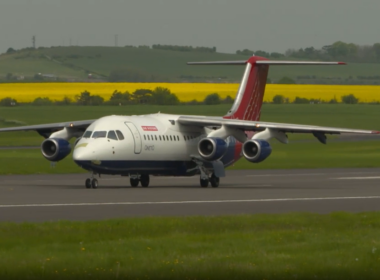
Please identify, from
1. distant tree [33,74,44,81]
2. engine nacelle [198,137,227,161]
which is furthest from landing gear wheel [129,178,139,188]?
distant tree [33,74,44,81]

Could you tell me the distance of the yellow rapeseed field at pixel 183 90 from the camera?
8756 cm

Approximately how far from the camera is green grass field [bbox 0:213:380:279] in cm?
1323

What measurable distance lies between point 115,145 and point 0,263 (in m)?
19.1

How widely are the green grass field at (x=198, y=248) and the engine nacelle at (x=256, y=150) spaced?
13.4 m

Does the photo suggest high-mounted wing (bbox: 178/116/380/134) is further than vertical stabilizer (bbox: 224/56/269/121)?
No

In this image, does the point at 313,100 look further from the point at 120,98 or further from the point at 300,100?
the point at 120,98

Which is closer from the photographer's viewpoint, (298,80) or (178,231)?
(178,231)

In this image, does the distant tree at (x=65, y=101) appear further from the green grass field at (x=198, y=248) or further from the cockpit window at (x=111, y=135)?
the green grass field at (x=198, y=248)

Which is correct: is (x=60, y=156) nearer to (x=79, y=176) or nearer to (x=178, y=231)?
(x=79, y=176)

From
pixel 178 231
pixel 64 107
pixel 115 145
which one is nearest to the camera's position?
pixel 178 231

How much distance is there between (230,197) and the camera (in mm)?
28234

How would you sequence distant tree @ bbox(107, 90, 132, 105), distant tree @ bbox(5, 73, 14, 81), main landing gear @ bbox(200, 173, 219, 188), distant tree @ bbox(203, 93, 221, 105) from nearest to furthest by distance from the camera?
main landing gear @ bbox(200, 173, 219, 188)
distant tree @ bbox(107, 90, 132, 105)
distant tree @ bbox(203, 93, 221, 105)
distant tree @ bbox(5, 73, 14, 81)

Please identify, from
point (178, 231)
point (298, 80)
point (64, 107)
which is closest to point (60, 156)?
point (178, 231)

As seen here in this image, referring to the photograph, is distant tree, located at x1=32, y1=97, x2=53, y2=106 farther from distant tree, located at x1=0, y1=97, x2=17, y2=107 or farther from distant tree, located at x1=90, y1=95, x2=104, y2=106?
distant tree, located at x1=90, y1=95, x2=104, y2=106
